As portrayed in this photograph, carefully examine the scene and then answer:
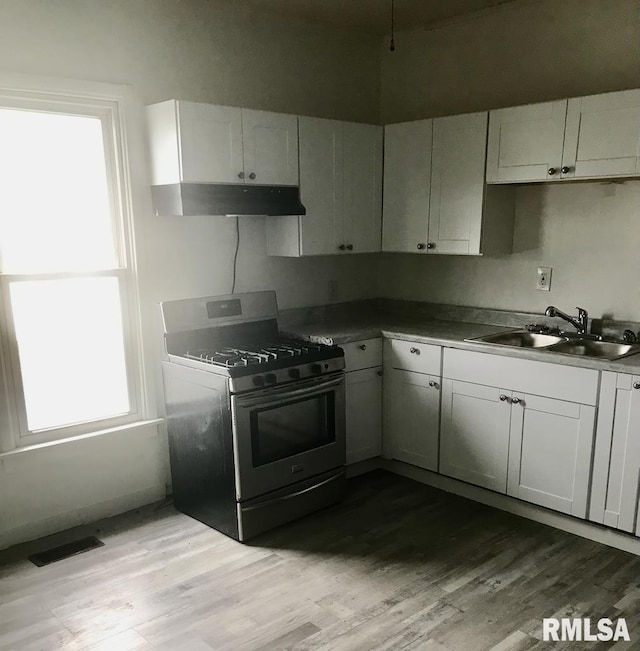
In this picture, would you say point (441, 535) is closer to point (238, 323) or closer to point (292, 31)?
point (238, 323)

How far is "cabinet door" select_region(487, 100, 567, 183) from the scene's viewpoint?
9.86 feet

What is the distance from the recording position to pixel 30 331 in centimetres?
291

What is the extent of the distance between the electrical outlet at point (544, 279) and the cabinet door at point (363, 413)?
41.0 inches

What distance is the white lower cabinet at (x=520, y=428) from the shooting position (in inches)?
110

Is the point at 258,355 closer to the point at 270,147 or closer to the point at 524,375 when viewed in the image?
the point at 270,147

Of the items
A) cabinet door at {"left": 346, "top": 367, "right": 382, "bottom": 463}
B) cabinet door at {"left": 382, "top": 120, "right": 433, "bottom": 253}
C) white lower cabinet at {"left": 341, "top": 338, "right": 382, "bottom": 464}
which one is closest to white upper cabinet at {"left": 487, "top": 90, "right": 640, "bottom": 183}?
cabinet door at {"left": 382, "top": 120, "right": 433, "bottom": 253}

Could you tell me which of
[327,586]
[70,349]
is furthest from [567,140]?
[70,349]

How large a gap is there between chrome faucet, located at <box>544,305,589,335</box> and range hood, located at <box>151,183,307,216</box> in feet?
4.91

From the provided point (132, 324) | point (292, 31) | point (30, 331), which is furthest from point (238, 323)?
point (292, 31)

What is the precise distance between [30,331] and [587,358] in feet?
8.58

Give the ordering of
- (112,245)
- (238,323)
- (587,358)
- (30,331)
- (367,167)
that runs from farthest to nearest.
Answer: (367,167), (238,323), (112,245), (30,331), (587,358)

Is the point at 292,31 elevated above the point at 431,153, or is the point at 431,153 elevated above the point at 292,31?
the point at 292,31

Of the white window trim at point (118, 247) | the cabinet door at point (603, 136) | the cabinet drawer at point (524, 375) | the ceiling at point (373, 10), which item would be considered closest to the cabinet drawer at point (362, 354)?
the cabinet drawer at point (524, 375)

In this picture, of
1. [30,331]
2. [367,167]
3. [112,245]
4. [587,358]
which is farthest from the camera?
[367,167]
